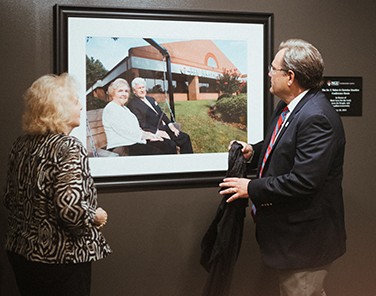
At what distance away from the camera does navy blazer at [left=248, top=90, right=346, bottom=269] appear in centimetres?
212

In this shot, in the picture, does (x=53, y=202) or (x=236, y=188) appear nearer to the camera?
(x=53, y=202)

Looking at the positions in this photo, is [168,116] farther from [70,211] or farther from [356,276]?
[356,276]

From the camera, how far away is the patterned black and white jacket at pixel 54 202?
1.92m

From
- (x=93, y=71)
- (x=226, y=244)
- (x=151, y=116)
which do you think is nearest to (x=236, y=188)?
(x=226, y=244)

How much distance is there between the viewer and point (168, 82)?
9.07ft

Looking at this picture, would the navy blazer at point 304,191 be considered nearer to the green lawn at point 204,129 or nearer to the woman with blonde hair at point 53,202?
the green lawn at point 204,129

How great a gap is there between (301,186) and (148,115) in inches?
39.3

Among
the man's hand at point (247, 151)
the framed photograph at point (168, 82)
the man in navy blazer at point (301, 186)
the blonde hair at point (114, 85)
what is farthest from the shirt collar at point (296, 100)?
the blonde hair at point (114, 85)

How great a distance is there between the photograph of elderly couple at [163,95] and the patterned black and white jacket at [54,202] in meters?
0.66

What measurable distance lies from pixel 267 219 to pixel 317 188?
0.92 ft

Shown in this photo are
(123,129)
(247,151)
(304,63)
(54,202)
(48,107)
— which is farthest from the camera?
(123,129)

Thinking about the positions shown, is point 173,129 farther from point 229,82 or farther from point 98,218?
point 98,218

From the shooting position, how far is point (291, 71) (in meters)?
2.25

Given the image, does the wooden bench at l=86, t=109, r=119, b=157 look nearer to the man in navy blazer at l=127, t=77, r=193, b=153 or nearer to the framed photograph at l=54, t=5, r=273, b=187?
the framed photograph at l=54, t=5, r=273, b=187
